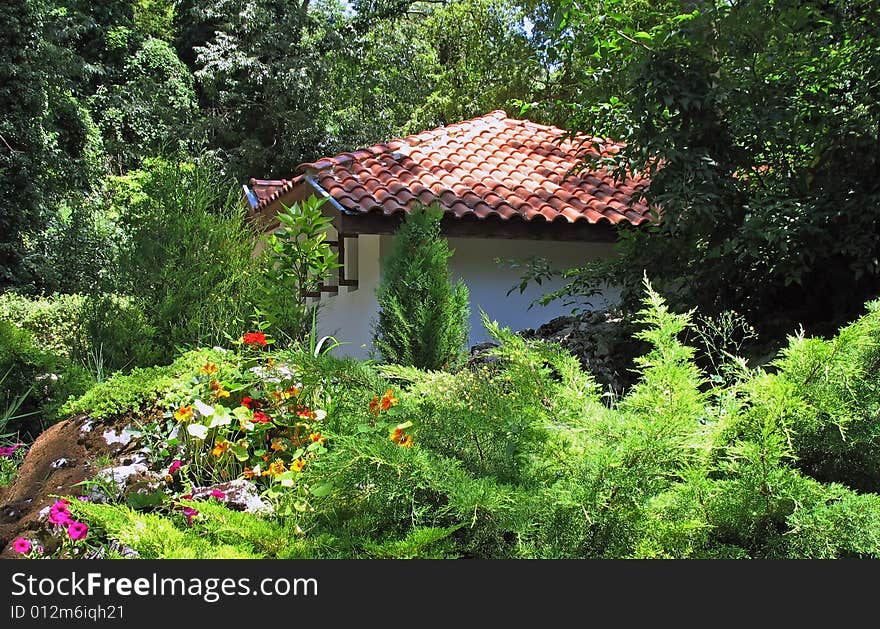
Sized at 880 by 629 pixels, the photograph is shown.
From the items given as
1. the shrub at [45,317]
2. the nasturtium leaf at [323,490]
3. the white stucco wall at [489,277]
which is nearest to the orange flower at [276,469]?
the nasturtium leaf at [323,490]

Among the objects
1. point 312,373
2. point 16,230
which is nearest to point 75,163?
point 16,230

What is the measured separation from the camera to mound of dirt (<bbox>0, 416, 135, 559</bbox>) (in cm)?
353

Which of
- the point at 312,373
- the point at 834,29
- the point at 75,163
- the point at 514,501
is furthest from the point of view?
the point at 75,163

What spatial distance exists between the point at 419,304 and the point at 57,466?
12.1 ft

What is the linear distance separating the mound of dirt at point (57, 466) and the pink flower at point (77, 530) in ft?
1.95

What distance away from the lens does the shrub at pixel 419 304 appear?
277 inches

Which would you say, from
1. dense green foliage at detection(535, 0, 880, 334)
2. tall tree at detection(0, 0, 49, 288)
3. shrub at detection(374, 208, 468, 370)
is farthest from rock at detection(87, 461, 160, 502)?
tall tree at detection(0, 0, 49, 288)

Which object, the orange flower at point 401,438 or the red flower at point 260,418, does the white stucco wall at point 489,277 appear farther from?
the orange flower at point 401,438

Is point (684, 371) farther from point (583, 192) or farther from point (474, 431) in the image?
point (583, 192)

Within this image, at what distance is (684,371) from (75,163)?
16.8 meters

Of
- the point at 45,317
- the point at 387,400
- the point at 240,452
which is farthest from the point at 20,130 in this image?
the point at 387,400

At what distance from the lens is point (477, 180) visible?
10.1m

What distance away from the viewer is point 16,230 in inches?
581

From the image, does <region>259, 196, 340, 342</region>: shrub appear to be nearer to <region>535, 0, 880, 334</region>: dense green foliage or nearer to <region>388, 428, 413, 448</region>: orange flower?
<region>535, 0, 880, 334</region>: dense green foliage
